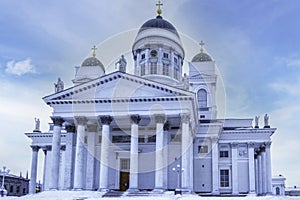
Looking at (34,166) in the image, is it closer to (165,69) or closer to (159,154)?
(165,69)

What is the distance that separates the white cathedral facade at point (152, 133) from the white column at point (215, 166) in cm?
12

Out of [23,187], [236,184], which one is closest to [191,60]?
[236,184]

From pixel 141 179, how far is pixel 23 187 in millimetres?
47073

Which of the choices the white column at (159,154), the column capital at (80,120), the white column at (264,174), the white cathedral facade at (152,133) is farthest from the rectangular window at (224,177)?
the column capital at (80,120)

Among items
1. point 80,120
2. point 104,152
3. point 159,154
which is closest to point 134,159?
point 159,154

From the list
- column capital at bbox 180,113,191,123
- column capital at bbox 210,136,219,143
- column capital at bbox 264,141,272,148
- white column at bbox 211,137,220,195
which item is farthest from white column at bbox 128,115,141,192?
column capital at bbox 264,141,272,148

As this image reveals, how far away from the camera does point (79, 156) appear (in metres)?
39.2

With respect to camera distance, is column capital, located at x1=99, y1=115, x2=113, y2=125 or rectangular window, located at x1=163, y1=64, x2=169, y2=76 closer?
column capital, located at x1=99, y1=115, x2=113, y2=125

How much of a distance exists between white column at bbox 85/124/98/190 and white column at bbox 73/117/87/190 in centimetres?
163

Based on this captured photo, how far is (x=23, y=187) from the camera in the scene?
8262cm

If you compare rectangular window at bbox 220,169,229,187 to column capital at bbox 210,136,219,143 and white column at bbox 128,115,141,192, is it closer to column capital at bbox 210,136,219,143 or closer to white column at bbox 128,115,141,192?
column capital at bbox 210,136,219,143

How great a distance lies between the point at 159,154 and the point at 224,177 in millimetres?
16604

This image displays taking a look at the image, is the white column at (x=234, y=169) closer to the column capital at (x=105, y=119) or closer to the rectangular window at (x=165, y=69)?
the rectangular window at (x=165, y=69)

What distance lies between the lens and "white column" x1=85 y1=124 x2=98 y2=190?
4184 cm
